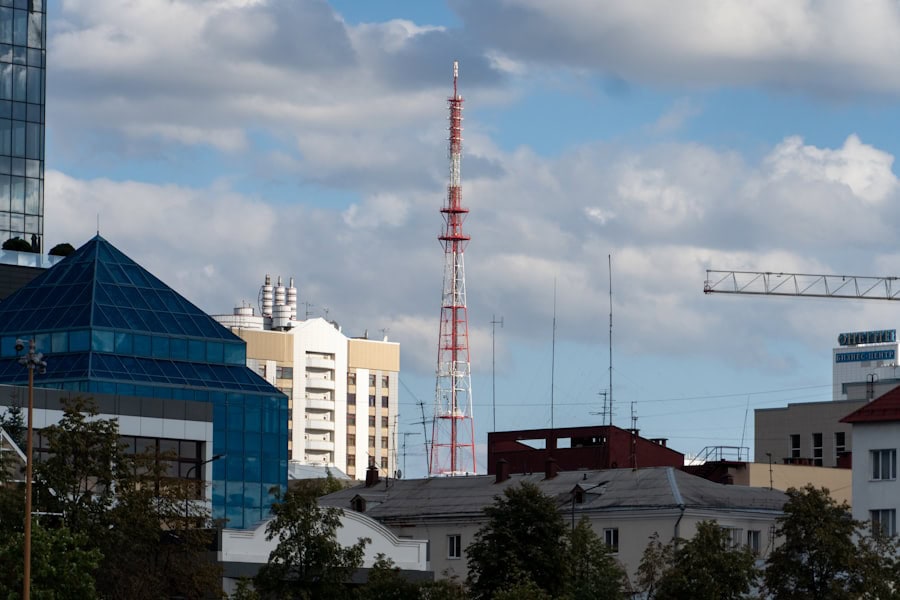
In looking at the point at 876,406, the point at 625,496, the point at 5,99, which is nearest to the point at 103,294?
the point at 625,496

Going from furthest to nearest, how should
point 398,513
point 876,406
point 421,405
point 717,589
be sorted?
1. point 421,405
2. point 398,513
3. point 876,406
4. point 717,589

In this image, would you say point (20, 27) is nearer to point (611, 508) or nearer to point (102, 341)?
point (102, 341)

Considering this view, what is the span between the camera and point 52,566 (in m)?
65.2

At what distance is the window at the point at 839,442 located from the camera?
148225 millimetres

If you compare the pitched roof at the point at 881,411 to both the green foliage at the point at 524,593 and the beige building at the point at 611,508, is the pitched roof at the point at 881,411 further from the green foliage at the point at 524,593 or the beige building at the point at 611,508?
the green foliage at the point at 524,593

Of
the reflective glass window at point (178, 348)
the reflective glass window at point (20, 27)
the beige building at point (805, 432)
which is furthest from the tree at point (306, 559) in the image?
the reflective glass window at point (20, 27)

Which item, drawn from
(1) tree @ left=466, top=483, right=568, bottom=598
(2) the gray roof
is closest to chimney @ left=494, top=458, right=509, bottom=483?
(2) the gray roof

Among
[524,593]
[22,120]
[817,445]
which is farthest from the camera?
[22,120]

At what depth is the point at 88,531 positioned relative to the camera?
7075 centimetres

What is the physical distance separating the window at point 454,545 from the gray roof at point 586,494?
116cm

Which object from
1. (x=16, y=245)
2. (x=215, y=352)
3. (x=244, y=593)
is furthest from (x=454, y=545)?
(x=16, y=245)

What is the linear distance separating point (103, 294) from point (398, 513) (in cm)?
2062

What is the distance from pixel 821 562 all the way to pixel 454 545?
37423mm

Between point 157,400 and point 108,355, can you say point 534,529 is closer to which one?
point 157,400
